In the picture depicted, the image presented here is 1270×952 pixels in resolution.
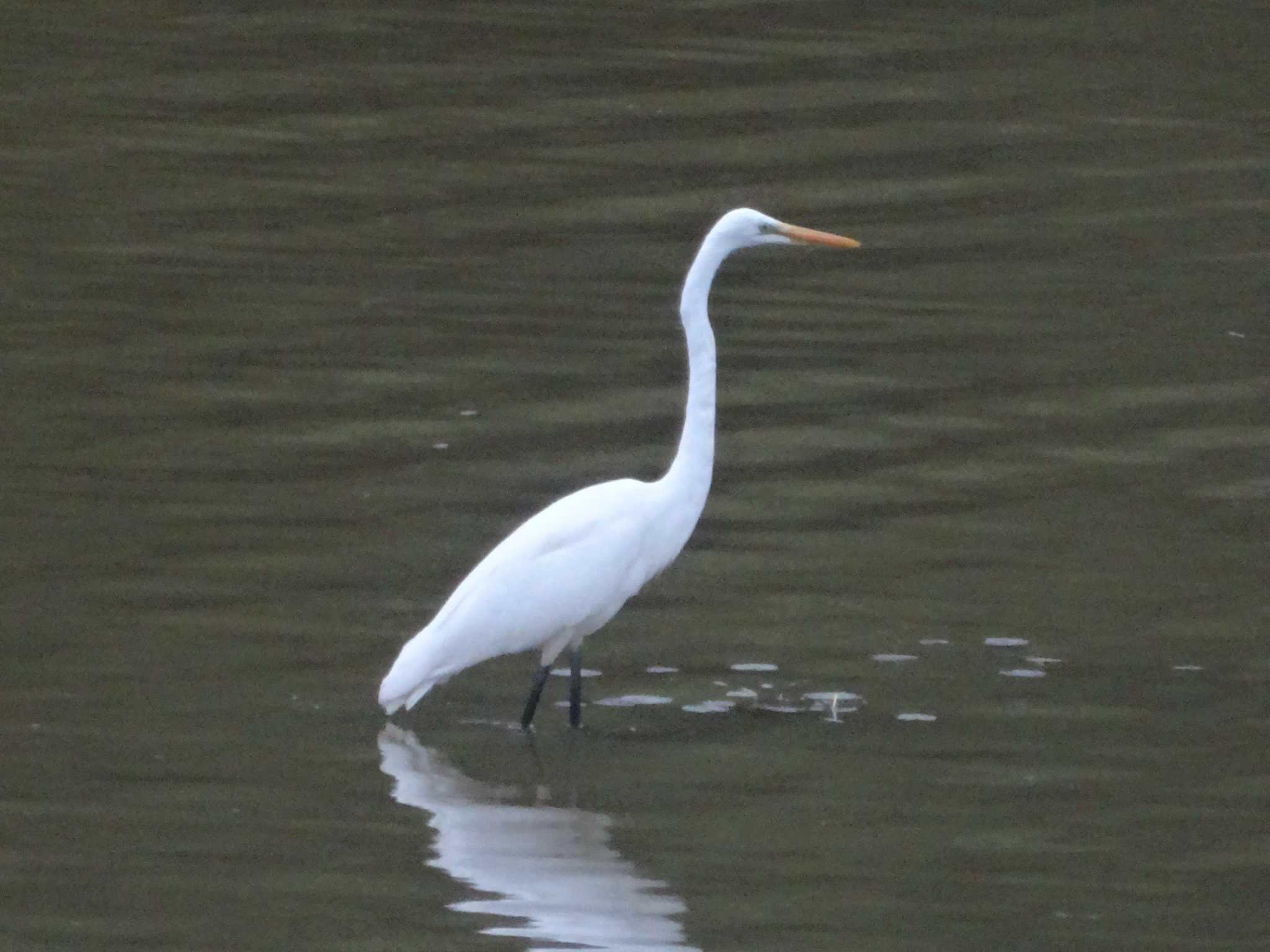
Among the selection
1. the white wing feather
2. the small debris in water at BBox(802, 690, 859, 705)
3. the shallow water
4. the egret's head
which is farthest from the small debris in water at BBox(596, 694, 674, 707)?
the egret's head

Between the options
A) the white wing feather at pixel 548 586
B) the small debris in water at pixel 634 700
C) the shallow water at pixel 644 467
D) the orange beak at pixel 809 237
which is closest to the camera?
the shallow water at pixel 644 467

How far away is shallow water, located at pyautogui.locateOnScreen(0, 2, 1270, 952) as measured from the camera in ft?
18.4

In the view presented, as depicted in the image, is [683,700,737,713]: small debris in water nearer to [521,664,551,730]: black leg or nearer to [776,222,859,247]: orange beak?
[521,664,551,730]: black leg

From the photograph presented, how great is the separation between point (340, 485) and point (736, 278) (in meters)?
2.91

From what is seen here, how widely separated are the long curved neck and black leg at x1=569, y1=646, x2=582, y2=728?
1.83 ft

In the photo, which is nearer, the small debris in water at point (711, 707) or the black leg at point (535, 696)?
the black leg at point (535, 696)

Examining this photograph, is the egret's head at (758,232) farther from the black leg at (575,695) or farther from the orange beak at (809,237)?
the black leg at (575,695)

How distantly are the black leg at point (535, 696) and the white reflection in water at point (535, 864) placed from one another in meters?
0.30

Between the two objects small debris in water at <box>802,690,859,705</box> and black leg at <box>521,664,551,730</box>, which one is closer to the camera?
black leg at <box>521,664,551,730</box>

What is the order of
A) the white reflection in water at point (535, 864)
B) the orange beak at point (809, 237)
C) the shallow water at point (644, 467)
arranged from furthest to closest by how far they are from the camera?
the orange beak at point (809, 237) < the shallow water at point (644, 467) < the white reflection in water at point (535, 864)

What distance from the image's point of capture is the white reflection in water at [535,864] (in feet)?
17.2

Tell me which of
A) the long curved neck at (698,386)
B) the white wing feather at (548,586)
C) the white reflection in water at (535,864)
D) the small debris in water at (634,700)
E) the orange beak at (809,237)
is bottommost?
the white reflection in water at (535,864)

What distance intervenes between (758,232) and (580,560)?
1.04 metres

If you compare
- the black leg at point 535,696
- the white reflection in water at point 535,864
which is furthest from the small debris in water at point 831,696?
the white reflection in water at point 535,864
